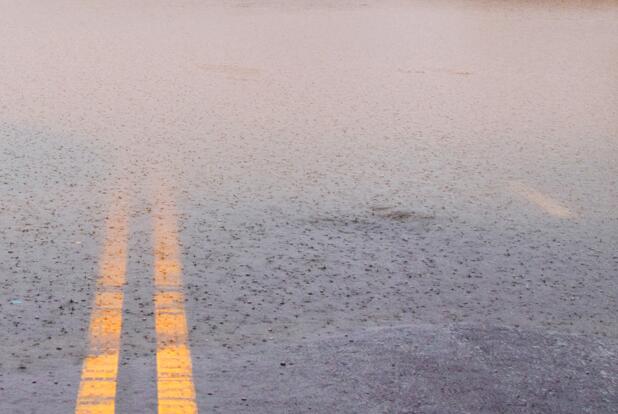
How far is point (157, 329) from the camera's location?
5684 millimetres

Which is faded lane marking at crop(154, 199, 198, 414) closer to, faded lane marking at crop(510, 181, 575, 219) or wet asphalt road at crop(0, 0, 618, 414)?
wet asphalt road at crop(0, 0, 618, 414)

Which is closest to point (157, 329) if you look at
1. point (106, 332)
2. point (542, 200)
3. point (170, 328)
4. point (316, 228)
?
point (170, 328)

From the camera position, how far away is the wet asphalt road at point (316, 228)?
5066 mm

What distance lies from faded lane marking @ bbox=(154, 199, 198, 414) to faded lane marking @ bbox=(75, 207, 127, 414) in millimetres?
199

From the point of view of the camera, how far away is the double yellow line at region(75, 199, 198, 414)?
4758mm

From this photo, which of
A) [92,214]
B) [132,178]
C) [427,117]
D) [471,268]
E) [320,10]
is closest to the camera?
[471,268]

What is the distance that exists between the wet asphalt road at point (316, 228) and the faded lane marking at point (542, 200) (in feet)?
0.12

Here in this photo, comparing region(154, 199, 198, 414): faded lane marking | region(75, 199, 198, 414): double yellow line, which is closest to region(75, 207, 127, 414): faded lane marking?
region(75, 199, 198, 414): double yellow line

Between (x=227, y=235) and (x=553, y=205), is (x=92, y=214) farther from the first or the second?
(x=553, y=205)

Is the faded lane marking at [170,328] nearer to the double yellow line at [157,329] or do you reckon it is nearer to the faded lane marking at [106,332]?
the double yellow line at [157,329]

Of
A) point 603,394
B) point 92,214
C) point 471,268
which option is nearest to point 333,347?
point 603,394

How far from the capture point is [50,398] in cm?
474

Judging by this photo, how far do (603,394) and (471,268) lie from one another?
2.09 m

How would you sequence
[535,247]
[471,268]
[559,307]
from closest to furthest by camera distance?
[559,307]
[471,268]
[535,247]
